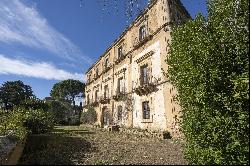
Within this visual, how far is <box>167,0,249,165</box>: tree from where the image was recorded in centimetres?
723

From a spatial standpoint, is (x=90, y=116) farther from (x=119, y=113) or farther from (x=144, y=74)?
(x=144, y=74)

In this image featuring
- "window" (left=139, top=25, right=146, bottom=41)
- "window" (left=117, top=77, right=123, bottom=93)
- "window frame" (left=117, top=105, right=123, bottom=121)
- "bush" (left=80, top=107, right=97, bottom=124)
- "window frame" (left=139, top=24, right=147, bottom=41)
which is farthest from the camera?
"bush" (left=80, top=107, right=97, bottom=124)

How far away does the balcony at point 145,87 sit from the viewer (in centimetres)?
1870

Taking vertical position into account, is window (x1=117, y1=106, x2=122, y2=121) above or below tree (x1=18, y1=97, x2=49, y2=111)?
below

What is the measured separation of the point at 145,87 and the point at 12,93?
5427 cm

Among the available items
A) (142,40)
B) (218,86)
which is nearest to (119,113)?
(142,40)

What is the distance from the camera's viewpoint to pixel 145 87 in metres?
19.5

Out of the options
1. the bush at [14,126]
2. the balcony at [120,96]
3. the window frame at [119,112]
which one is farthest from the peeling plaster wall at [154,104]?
the bush at [14,126]

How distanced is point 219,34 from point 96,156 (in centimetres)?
621

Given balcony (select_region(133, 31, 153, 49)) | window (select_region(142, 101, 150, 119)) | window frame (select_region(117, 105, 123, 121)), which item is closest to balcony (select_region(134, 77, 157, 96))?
window (select_region(142, 101, 150, 119))

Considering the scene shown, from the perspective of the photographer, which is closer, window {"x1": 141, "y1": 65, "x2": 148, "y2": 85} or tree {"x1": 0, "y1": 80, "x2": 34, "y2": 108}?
window {"x1": 141, "y1": 65, "x2": 148, "y2": 85}

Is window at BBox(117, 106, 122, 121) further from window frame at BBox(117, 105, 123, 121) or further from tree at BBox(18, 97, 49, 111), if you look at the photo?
tree at BBox(18, 97, 49, 111)

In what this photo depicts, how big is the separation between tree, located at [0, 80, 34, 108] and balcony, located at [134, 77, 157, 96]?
156 feet

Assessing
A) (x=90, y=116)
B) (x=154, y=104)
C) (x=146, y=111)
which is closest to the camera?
(x=154, y=104)
